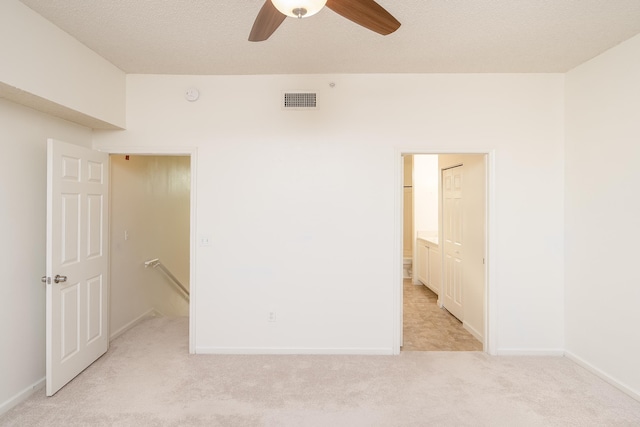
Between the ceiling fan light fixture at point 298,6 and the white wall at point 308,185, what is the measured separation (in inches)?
69.7

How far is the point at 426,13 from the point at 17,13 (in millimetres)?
2599

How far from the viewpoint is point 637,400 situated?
7.68 ft

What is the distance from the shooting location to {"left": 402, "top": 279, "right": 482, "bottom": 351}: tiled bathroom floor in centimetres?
334

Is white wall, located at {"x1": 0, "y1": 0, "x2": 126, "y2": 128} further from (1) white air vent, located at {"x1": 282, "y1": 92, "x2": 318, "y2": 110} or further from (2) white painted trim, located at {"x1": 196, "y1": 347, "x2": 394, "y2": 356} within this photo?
(2) white painted trim, located at {"x1": 196, "y1": 347, "x2": 394, "y2": 356}

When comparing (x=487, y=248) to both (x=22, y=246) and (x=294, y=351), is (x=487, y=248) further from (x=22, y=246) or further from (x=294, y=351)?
(x=22, y=246)

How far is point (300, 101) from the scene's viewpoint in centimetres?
307

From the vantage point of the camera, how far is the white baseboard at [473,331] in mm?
3411

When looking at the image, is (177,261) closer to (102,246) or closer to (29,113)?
(102,246)

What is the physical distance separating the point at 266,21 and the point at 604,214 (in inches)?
115

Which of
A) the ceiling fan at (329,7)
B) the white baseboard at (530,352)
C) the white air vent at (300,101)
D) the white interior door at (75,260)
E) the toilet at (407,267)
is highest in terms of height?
→ the white air vent at (300,101)

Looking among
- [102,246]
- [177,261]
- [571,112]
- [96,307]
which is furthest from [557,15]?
[177,261]

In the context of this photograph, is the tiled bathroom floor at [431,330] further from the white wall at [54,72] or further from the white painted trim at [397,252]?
the white wall at [54,72]

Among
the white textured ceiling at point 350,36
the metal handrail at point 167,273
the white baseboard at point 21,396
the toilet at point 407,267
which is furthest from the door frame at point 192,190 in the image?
the toilet at point 407,267

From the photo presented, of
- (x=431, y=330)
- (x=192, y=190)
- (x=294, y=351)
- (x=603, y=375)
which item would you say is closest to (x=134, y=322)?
(x=192, y=190)
